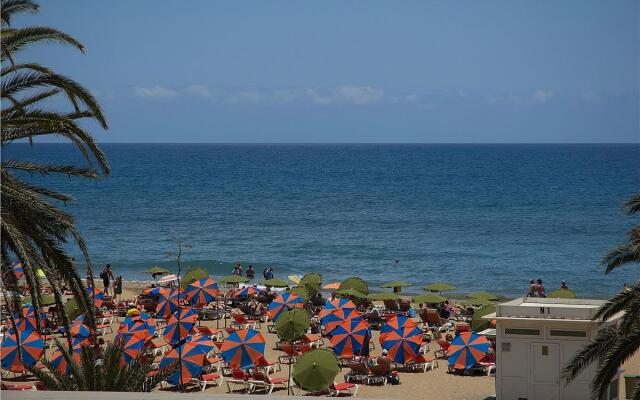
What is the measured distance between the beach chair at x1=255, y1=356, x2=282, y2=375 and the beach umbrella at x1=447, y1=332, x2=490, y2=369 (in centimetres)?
422

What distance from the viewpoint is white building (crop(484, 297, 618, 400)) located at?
720 inches

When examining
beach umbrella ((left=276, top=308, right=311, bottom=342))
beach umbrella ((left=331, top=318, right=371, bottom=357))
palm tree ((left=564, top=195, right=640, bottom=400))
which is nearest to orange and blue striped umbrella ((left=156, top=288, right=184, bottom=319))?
beach umbrella ((left=276, top=308, right=311, bottom=342))

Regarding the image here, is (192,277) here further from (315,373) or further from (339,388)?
(315,373)

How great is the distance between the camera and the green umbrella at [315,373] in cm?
1875

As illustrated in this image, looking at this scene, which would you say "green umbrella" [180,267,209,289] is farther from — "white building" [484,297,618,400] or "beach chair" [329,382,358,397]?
"white building" [484,297,618,400]

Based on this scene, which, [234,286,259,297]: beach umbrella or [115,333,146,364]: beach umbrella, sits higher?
[115,333,146,364]: beach umbrella

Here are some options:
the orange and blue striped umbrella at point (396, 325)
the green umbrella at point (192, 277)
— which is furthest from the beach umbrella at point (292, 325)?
the green umbrella at point (192, 277)

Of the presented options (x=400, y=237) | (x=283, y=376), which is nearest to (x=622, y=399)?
(x=283, y=376)

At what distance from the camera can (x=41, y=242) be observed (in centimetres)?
1110

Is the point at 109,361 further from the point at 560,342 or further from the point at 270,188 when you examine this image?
the point at 270,188

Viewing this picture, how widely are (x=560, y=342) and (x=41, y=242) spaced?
11355 millimetres

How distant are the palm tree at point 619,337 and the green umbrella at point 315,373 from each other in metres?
6.42

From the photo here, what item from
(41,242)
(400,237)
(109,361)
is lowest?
(400,237)

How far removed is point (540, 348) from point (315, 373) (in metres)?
4.67
